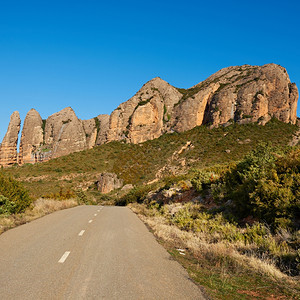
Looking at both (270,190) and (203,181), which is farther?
(203,181)

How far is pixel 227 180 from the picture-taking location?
13641mm

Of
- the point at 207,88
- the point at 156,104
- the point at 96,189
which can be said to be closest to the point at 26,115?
the point at 156,104

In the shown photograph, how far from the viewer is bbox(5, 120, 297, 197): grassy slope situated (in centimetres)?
5275

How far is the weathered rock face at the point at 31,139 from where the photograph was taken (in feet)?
320

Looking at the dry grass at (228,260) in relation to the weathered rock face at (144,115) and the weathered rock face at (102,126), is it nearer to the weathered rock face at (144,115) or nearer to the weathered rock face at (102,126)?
the weathered rock face at (144,115)

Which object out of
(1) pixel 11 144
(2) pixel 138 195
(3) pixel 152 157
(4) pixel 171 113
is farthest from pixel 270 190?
(1) pixel 11 144

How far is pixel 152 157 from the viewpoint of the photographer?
65.4 meters

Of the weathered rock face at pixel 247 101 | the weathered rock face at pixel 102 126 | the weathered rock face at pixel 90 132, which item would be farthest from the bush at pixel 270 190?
the weathered rock face at pixel 90 132

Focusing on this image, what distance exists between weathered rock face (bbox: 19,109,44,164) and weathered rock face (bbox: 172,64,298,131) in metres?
58.2

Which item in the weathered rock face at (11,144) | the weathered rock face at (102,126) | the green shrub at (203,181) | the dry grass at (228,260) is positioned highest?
the weathered rock face at (102,126)

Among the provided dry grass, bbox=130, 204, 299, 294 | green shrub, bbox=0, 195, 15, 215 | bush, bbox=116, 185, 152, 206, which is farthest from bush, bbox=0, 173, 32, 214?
bush, bbox=116, 185, 152, 206

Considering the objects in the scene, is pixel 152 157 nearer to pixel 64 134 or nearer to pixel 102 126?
pixel 64 134

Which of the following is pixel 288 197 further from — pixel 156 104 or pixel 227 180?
pixel 156 104

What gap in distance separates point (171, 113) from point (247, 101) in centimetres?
2718
